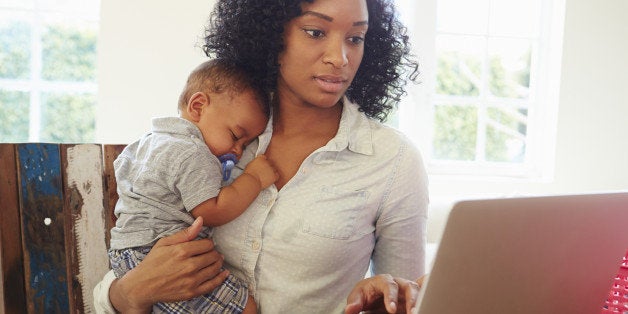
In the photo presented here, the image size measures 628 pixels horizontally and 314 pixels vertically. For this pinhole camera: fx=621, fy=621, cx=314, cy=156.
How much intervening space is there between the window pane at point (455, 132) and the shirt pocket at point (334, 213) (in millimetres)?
2469

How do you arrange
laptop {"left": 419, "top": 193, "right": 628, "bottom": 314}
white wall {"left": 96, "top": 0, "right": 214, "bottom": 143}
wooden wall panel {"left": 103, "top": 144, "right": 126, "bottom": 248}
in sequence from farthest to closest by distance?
white wall {"left": 96, "top": 0, "right": 214, "bottom": 143} → wooden wall panel {"left": 103, "top": 144, "right": 126, "bottom": 248} → laptop {"left": 419, "top": 193, "right": 628, "bottom": 314}

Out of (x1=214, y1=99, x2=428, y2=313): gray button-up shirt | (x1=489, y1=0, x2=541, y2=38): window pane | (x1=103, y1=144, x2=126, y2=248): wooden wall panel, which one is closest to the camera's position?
(x1=214, y1=99, x2=428, y2=313): gray button-up shirt

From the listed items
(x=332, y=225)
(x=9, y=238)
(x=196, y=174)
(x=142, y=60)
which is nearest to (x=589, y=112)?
(x=142, y=60)

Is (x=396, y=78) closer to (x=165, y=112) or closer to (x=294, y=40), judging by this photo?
(x=294, y=40)

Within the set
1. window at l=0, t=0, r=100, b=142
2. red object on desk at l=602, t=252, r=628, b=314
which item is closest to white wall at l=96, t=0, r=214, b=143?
window at l=0, t=0, r=100, b=142

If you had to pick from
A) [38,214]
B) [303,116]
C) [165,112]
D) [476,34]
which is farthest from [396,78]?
[476,34]

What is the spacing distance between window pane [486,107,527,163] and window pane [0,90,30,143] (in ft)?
9.21

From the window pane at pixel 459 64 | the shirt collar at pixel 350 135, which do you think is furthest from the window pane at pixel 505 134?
the shirt collar at pixel 350 135

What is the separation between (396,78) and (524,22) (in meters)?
2.43

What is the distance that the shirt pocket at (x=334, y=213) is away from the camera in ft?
4.57

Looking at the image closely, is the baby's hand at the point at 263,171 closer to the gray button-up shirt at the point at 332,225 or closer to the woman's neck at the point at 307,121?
the gray button-up shirt at the point at 332,225

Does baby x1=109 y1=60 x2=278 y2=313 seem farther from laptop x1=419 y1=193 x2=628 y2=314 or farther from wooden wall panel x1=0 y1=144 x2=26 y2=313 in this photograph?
laptop x1=419 y1=193 x2=628 y2=314

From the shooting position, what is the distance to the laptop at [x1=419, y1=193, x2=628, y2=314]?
2.46ft

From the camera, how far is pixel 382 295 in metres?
1.12
